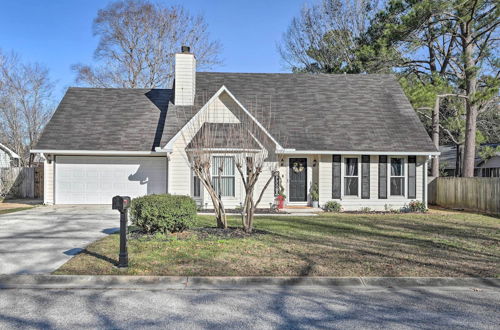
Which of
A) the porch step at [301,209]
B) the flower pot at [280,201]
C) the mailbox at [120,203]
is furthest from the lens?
the flower pot at [280,201]

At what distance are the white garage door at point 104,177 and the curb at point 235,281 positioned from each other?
36.7 feet

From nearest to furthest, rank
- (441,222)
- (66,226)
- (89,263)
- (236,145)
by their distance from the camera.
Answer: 1. (89,263)
2. (66,226)
3. (441,222)
4. (236,145)

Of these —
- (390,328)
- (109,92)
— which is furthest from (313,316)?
(109,92)

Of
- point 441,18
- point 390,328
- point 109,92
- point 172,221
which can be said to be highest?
point 441,18

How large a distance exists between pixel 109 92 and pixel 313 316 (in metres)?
18.1

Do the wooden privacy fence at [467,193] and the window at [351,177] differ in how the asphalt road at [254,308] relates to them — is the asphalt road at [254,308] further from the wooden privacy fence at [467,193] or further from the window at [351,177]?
the wooden privacy fence at [467,193]

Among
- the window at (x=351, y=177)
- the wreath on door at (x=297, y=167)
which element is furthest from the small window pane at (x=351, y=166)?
the wreath on door at (x=297, y=167)

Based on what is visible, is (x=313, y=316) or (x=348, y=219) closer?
(x=313, y=316)

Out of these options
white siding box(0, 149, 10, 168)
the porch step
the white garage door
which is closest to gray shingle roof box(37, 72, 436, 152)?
the white garage door

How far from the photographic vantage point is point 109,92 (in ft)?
66.9

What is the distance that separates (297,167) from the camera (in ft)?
56.0

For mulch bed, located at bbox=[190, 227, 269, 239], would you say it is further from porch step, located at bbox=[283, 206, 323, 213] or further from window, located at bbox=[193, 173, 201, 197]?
window, located at bbox=[193, 173, 201, 197]

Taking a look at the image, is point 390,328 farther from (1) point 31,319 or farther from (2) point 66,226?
(2) point 66,226

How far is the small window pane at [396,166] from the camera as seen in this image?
17109 mm
